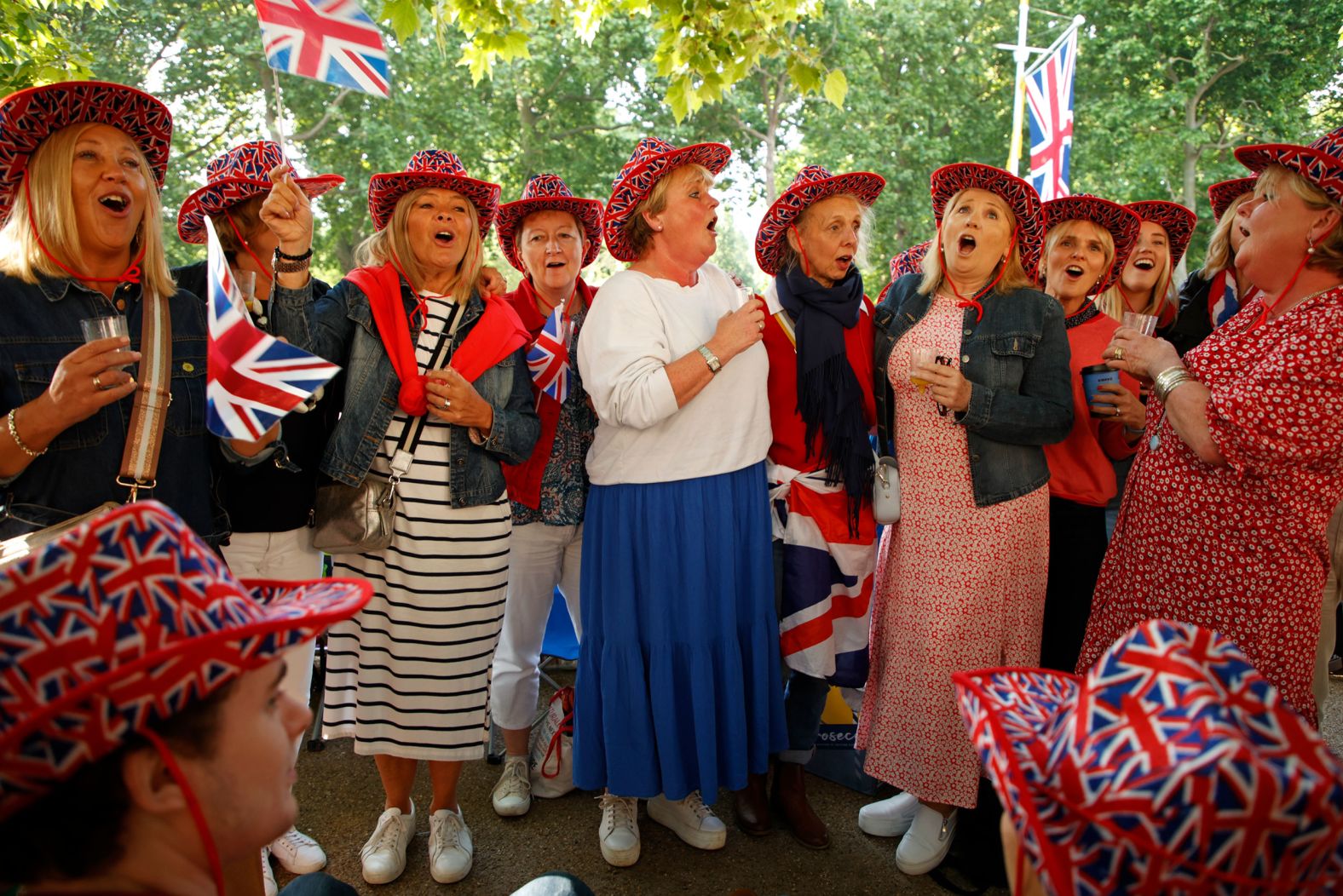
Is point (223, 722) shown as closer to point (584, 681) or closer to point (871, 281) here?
point (584, 681)

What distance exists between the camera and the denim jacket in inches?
115

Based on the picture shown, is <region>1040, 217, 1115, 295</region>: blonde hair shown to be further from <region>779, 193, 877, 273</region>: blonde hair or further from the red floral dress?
the red floral dress

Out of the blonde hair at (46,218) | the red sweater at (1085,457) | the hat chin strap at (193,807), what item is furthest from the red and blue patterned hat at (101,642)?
the red sweater at (1085,457)

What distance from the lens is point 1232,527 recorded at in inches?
93.4

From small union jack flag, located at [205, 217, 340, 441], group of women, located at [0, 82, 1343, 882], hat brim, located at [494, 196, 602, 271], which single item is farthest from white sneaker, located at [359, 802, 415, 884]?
hat brim, located at [494, 196, 602, 271]

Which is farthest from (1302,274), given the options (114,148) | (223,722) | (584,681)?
(114,148)

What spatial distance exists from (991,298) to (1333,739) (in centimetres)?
301

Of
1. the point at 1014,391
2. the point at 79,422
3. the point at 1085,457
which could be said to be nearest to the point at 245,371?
the point at 79,422

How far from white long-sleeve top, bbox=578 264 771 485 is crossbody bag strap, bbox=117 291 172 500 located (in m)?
1.26

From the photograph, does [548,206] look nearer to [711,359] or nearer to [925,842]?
[711,359]

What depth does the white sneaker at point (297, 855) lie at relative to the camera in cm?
308

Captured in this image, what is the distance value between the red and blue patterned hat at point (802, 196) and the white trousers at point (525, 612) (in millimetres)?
1395

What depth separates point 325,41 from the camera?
3.18 meters

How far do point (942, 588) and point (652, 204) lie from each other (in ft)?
5.66
